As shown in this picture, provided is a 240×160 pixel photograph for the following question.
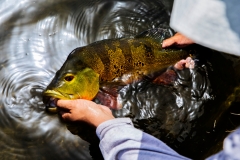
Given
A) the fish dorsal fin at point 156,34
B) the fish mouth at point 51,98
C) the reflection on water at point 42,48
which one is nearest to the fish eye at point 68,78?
the fish mouth at point 51,98

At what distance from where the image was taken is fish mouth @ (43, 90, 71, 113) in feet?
6.59

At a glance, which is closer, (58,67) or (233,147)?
(233,147)

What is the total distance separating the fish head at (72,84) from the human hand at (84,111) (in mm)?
61

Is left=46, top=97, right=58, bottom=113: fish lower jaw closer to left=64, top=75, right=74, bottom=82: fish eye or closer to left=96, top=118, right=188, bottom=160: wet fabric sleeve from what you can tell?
left=64, top=75, right=74, bottom=82: fish eye

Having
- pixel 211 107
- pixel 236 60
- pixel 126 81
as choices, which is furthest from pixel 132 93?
pixel 236 60

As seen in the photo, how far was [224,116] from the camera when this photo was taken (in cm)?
246

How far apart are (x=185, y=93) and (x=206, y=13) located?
164 cm

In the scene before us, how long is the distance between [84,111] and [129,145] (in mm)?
619

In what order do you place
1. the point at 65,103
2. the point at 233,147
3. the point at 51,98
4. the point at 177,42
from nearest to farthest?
the point at 233,147, the point at 65,103, the point at 51,98, the point at 177,42

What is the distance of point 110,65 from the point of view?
2254mm

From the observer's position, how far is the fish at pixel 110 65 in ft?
6.79

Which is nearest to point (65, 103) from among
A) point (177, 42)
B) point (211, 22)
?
point (177, 42)

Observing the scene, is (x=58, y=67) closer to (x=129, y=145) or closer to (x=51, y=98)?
(x=51, y=98)

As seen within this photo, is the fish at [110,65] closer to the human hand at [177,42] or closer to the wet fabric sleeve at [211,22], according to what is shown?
the human hand at [177,42]
